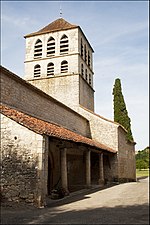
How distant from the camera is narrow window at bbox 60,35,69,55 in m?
24.2

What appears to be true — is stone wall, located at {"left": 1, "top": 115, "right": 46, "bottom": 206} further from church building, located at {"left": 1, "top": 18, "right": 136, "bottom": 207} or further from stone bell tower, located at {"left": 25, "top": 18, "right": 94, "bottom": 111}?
stone bell tower, located at {"left": 25, "top": 18, "right": 94, "bottom": 111}

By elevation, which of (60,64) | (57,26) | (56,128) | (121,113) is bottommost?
(56,128)

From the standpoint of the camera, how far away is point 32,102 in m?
14.1

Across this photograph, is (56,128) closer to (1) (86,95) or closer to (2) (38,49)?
(1) (86,95)

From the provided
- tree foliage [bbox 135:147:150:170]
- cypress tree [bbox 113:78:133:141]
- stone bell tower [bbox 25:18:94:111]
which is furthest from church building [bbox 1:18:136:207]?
cypress tree [bbox 113:78:133:141]

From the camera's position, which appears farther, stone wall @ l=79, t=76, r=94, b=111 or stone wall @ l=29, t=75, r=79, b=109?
stone wall @ l=79, t=76, r=94, b=111

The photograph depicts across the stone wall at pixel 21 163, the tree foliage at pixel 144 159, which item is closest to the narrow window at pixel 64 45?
the tree foliage at pixel 144 159

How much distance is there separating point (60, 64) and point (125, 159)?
1038 cm

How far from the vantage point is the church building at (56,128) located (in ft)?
28.9

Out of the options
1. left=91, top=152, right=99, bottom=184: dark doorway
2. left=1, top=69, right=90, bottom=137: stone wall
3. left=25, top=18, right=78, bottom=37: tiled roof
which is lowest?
left=91, top=152, right=99, bottom=184: dark doorway

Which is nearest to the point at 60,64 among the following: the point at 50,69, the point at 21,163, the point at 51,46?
the point at 50,69

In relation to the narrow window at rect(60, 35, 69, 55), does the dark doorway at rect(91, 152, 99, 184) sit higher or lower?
lower

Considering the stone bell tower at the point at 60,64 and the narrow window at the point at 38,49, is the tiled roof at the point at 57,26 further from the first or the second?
the narrow window at the point at 38,49

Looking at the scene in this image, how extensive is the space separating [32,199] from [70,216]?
83.5 inches
